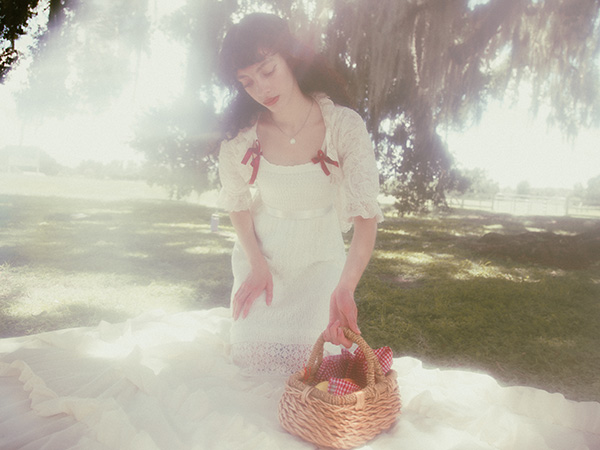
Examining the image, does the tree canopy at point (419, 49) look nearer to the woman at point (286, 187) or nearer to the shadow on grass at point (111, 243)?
the shadow on grass at point (111, 243)

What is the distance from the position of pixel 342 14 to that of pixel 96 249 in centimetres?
446

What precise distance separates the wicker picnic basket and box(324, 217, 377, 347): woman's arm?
52 millimetres

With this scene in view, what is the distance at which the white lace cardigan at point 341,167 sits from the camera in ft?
5.74

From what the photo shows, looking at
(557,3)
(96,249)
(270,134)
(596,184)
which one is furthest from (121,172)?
(596,184)

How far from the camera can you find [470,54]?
670cm

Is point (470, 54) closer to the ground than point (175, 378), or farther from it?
farther from it

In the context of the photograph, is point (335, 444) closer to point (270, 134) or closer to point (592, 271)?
point (270, 134)

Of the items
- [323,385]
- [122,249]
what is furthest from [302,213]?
[122,249]

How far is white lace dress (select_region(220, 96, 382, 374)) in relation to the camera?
1.87 metres

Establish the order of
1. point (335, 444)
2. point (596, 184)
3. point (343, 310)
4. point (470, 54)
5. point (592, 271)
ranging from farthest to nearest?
1. point (596, 184)
2. point (470, 54)
3. point (592, 271)
4. point (343, 310)
5. point (335, 444)

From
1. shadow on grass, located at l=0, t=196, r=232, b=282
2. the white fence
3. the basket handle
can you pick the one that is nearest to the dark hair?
the basket handle

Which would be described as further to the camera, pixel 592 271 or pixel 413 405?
pixel 592 271

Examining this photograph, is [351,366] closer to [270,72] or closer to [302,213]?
[302,213]

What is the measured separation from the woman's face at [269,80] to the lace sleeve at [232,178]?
0.98 ft
